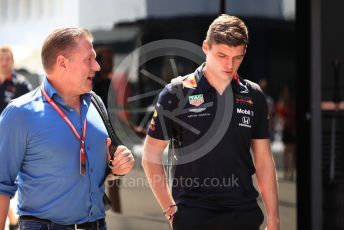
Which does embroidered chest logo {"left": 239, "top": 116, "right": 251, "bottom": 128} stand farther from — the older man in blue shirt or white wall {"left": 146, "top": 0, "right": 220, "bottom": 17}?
white wall {"left": 146, "top": 0, "right": 220, "bottom": 17}

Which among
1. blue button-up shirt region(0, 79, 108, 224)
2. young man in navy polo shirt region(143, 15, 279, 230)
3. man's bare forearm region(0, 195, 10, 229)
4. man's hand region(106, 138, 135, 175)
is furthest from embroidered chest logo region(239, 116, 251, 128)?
man's bare forearm region(0, 195, 10, 229)

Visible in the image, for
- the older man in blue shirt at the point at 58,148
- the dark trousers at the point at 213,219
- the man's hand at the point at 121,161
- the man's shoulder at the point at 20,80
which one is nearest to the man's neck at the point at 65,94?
the older man in blue shirt at the point at 58,148

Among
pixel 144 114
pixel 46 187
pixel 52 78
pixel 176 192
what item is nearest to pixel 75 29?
pixel 52 78

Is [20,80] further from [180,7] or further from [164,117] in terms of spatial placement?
[164,117]

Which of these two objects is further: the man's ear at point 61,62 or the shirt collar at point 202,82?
the shirt collar at point 202,82

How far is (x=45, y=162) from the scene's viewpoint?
2.94 metres

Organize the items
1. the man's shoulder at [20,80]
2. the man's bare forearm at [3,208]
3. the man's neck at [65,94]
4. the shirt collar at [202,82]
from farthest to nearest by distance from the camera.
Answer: the man's shoulder at [20,80]
the shirt collar at [202,82]
the man's neck at [65,94]
the man's bare forearm at [3,208]

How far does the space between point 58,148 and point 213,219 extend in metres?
0.85

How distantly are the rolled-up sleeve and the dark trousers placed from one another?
34.2 inches

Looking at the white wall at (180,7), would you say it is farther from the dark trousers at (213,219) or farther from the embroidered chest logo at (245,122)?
the dark trousers at (213,219)

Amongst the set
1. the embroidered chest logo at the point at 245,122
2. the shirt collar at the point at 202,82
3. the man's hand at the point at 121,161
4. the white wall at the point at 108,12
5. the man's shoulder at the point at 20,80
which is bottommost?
the man's shoulder at the point at 20,80

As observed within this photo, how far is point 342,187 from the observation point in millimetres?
6105

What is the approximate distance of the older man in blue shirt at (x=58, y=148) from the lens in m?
2.91

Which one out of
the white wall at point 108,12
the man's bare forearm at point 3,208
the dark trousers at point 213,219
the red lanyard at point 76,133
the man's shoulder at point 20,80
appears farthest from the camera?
the man's shoulder at point 20,80
